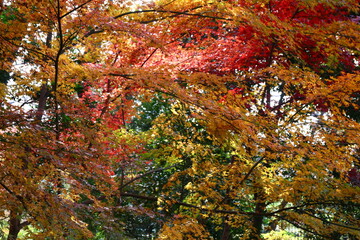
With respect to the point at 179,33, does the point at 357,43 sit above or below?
below

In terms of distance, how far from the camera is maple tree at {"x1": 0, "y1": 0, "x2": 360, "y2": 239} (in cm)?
308

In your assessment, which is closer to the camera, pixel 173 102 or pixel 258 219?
pixel 173 102

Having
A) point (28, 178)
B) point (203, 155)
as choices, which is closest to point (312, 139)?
point (203, 155)

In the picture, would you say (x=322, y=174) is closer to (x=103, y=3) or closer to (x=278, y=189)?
(x=278, y=189)

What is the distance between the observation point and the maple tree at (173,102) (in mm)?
3082

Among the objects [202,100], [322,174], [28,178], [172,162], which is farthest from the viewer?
[172,162]

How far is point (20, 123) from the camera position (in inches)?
127

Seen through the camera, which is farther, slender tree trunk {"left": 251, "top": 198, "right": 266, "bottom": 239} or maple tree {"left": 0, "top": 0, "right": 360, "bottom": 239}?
slender tree trunk {"left": 251, "top": 198, "right": 266, "bottom": 239}

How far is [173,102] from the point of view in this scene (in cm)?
526

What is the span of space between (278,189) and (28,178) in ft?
12.0

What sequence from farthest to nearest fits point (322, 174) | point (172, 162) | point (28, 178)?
point (172, 162)
point (322, 174)
point (28, 178)

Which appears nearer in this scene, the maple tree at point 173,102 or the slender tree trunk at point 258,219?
the maple tree at point 173,102

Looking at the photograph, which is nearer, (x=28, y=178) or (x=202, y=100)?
(x=202, y=100)

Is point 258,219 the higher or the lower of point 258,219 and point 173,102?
the lower
